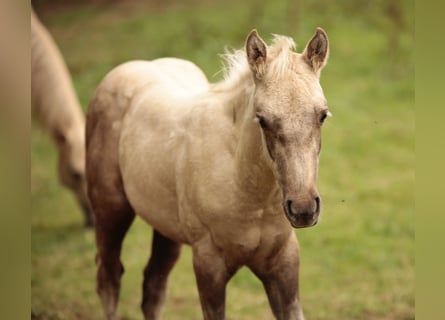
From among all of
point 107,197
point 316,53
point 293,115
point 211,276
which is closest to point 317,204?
point 293,115

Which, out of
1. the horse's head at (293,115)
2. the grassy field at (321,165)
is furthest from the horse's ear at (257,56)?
the grassy field at (321,165)

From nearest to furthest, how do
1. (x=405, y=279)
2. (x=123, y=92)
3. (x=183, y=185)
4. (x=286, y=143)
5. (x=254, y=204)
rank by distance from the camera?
(x=286, y=143) < (x=254, y=204) < (x=183, y=185) < (x=123, y=92) < (x=405, y=279)

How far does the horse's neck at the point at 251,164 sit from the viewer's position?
3252 mm

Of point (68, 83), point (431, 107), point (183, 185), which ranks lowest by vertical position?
point (68, 83)

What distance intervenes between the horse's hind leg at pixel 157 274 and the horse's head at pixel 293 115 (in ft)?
5.41

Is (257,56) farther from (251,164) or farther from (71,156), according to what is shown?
(71,156)

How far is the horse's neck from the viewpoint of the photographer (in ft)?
10.7

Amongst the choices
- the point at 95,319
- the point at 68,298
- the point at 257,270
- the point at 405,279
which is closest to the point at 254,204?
the point at 257,270

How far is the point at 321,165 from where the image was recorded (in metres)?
9.54

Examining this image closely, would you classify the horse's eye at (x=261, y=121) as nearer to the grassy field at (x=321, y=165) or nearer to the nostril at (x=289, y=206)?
the nostril at (x=289, y=206)

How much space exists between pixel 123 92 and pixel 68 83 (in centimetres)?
415

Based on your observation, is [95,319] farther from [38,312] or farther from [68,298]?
[68,298]

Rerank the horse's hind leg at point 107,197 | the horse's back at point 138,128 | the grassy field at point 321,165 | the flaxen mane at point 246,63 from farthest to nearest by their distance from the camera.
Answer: the grassy field at point 321,165 < the horse's hind leg at point 107,197 < the horse's back at point 138,128 < the flaxen mane at point 246,63

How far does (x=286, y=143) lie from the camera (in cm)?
288
